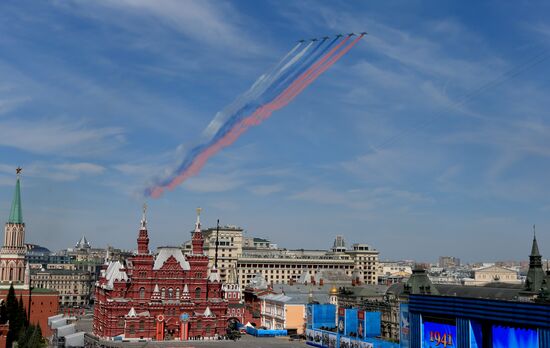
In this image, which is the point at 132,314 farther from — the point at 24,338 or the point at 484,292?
the point at 484,292

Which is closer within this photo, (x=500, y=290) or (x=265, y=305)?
(x=500, y=290)

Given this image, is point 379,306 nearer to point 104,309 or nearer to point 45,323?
point 104,309

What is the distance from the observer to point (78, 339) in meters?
117

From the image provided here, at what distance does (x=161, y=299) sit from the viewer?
123 metres

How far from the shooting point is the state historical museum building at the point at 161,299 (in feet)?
395

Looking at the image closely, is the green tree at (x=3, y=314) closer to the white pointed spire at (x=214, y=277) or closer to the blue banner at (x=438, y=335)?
the white pointed spire at (x=214, y=277)

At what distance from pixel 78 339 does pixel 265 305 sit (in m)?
43.0

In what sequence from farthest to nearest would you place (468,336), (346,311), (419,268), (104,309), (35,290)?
(35,290) → (104,309) → (346,311) → (419,268) → (468,336)

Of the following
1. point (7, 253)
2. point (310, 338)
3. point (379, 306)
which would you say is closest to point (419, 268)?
point (379, 306)

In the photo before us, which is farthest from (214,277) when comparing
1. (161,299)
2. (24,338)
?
(24,338)

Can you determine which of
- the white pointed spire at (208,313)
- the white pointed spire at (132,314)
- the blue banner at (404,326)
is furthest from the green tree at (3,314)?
the blue banner at (404,326)

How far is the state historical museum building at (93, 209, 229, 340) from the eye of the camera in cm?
12025

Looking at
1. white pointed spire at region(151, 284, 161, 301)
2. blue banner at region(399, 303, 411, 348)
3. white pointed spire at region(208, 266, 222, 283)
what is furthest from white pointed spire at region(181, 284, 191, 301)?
blue banner at region(399, 303, 411, 348)

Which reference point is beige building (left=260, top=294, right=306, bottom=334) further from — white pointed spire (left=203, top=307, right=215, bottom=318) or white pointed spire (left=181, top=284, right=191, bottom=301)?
white pointed spire (left=181, top=284, right=191, bottom=301)
